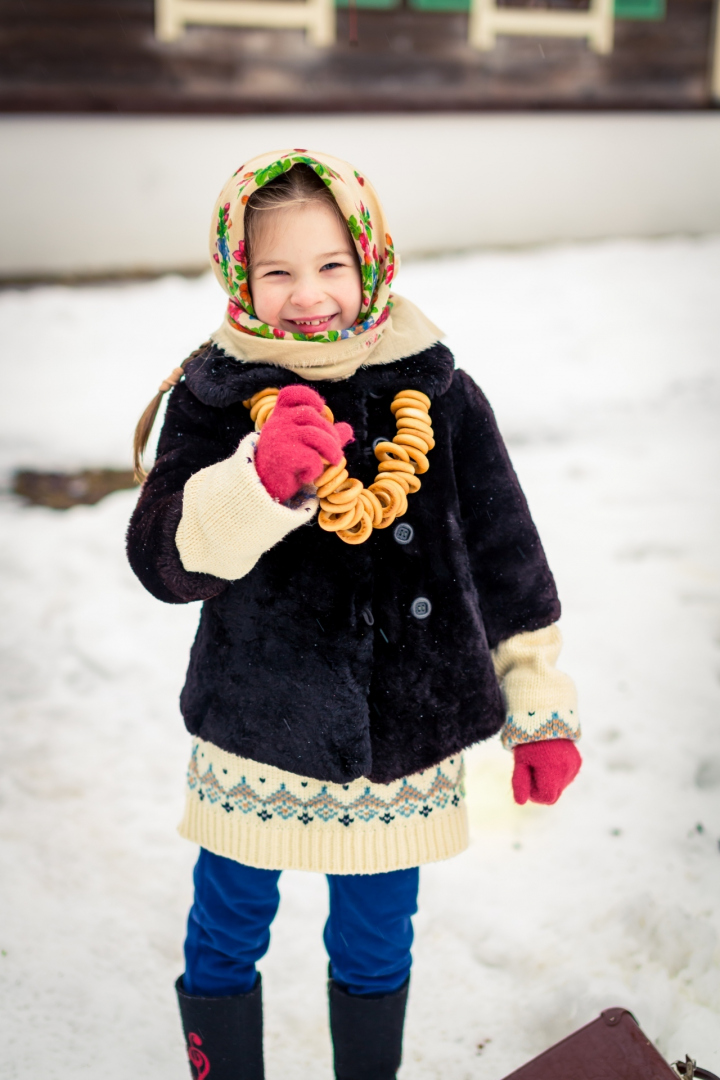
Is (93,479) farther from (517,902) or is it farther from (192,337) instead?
(517,902)

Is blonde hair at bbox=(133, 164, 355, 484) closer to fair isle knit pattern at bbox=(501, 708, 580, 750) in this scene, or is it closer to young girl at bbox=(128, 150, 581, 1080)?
young girl at bbox=(128, 150, 581, 1080)


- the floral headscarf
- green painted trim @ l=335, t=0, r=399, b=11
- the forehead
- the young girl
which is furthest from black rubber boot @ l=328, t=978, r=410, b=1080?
green painted trim @ l=335, t=0, r=399, b=11

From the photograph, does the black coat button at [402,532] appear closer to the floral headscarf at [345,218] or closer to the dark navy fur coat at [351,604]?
the dark navy fur coat at [351,604]

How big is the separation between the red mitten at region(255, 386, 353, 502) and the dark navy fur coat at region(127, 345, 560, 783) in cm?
16

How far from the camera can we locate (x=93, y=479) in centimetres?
465

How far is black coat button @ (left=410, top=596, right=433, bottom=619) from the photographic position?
1506mm

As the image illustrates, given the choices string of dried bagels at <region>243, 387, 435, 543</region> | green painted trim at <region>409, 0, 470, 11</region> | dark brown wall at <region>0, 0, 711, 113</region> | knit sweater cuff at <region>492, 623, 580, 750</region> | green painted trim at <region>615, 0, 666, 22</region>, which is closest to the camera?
string of dried bagels at <region>243, 387, 435, 543</region>

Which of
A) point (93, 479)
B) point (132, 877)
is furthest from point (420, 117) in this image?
point (132, 877)

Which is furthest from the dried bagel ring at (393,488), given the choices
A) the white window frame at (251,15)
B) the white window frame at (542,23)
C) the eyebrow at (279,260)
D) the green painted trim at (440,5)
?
the white window frame at (542,23)

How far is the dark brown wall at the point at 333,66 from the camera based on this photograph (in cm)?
642

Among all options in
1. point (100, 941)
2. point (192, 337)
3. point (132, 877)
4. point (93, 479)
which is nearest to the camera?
point (100, 941)

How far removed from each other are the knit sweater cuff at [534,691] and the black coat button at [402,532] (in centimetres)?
29

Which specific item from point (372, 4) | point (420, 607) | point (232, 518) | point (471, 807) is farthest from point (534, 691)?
point (372, 4)

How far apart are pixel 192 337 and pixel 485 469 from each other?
15.4 feet
